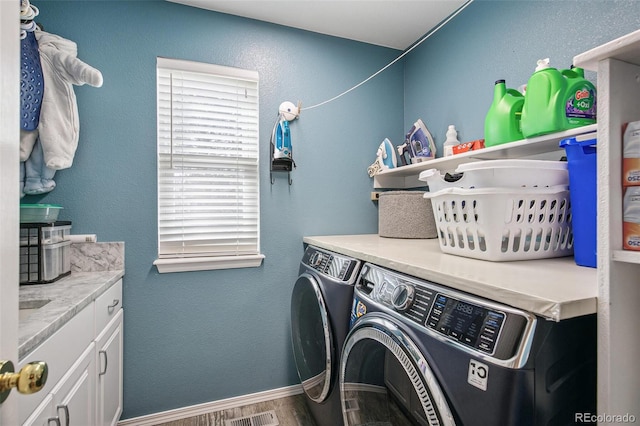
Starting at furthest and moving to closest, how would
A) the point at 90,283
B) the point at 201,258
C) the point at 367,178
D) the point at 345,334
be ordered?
1. the point at 367,178
2. the point at 201,258
3. the point at 90,283
4. the point at 345,334

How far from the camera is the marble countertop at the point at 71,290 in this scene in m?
0.82

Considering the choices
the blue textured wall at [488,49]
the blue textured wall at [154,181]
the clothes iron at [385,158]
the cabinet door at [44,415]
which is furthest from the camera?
the clothes iron at [385,158]

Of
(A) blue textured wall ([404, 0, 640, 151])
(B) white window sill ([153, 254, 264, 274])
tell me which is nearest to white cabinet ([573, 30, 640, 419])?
(A) blue textured wall ([404, 0, 640, 151])

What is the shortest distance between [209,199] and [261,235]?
0.40 m

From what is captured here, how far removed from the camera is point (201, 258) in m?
1.86

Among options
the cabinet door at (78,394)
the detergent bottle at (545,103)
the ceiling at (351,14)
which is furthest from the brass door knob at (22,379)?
the ceiling at (351,14)

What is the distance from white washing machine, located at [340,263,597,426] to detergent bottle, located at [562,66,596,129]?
805 millimetres

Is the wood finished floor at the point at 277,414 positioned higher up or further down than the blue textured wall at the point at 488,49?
further down

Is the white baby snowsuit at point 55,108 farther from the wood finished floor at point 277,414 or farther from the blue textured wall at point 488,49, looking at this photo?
the blue textured wall at point 488,49

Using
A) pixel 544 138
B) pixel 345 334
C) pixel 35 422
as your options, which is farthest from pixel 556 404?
pixel 35 422

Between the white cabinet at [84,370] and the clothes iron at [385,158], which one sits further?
the clothes iron at [385,158]

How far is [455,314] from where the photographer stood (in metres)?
0.74

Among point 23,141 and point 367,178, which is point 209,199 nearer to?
point 23,141

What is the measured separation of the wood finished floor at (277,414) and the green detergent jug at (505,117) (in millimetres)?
1832
